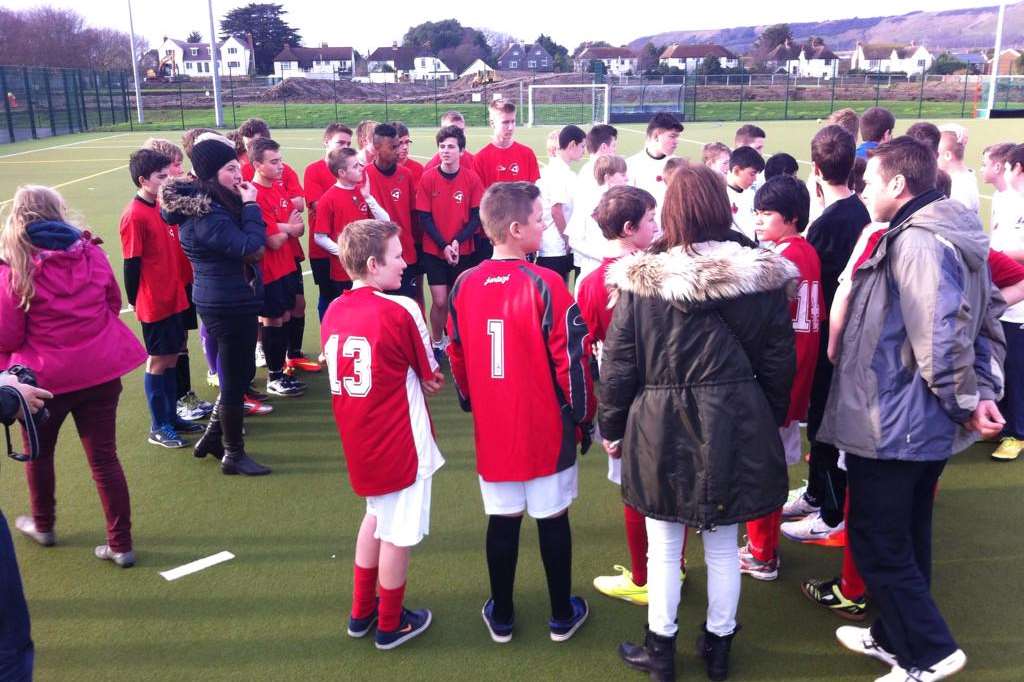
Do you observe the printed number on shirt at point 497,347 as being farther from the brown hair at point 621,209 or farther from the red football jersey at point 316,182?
the red football jersey at point 316,182

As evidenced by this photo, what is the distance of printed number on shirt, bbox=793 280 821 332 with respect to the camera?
148 inches

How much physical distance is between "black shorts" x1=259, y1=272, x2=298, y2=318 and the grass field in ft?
3.34

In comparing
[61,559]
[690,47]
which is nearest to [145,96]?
[61,559]

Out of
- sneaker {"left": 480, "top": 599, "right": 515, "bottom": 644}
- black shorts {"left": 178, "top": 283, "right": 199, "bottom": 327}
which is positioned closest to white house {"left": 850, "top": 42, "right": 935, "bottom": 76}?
black shorts {"left": 178, "top": 283, "right": 199, "bottom": 327}

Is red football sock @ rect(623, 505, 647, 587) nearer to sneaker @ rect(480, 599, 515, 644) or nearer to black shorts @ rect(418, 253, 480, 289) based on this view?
sneaker @ rect(480, 599, 515, 644)

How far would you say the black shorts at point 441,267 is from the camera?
23.3 feet

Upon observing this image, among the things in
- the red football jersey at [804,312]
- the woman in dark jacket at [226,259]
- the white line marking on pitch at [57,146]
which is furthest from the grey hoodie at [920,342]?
the white line marking on pitch at [57,146]

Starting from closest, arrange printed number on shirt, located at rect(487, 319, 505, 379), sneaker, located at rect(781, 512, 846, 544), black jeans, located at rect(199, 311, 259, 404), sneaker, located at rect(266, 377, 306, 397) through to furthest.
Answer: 1. printed number on shirt, located at rect(487, 319, 505, 379)
2. sneaker, located at rect(781, 512, 846, 544)
3. black jeans, located at rect(199, 311, 259, 404)
4. sneaker, located at rect(266, 377, 306, 397)

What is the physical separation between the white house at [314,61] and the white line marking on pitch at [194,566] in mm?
100091

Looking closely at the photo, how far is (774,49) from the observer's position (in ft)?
351

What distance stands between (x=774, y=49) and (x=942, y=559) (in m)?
115

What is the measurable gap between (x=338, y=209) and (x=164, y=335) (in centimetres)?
164

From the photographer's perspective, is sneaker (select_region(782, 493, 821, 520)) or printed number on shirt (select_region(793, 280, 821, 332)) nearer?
printed number on shirt (select_region(793, 280, 821, 332))

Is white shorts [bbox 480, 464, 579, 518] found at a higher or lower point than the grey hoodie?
lower
